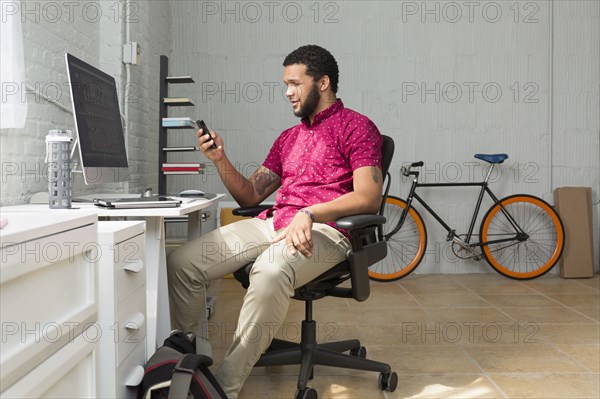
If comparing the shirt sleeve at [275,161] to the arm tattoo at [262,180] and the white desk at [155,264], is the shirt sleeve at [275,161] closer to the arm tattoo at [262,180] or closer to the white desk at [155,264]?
the arm tattoo at [262,180]

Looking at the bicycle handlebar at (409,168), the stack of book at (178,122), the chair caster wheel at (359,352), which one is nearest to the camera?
the chair caster wheel at (359,352)

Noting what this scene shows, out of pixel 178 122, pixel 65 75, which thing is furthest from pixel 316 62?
pixel 178 122

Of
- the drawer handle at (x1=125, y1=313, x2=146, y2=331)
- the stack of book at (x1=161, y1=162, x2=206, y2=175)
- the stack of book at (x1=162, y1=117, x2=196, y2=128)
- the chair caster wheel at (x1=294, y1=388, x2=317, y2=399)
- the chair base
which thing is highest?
the stack of book at (x1=162, y1=117, x2=196, y2=128)

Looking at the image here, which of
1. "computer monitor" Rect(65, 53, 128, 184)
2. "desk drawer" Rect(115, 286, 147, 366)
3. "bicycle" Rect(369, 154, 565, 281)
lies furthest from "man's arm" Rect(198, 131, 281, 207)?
"bicycle" Rect(369, 154, 565, 281)

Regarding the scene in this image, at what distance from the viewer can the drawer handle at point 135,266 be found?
155 centimetres

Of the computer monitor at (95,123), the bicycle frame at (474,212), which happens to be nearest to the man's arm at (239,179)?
the computer monitor at (95,123)

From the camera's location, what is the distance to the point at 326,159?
2260 mm

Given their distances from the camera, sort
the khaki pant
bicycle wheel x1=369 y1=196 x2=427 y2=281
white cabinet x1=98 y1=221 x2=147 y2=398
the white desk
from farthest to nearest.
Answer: bicycle wheel x1=369 y1=196 x2=427 y2=281 → the khaki pant → the white desk → white cabinet x1=98 y1=221 x2=147 y2=398

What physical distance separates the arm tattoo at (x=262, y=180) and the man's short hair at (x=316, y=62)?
434mm

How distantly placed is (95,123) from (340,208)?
2.76 ft

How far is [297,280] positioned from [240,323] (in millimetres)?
216

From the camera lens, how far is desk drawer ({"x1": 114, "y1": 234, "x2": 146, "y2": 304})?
1.48 m

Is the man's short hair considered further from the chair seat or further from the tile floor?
the tile floor

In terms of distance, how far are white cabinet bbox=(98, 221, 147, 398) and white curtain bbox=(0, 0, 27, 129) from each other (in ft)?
1.54
